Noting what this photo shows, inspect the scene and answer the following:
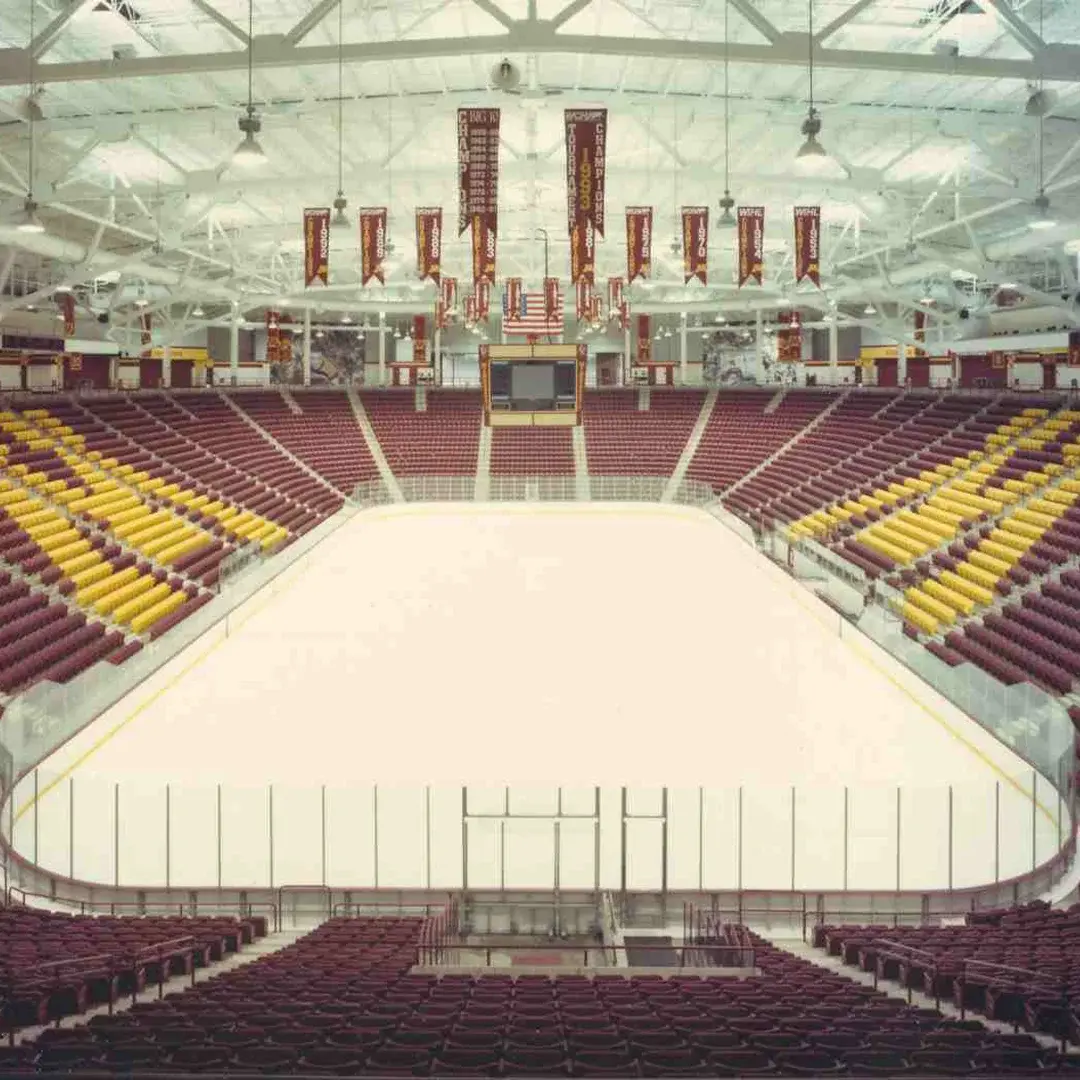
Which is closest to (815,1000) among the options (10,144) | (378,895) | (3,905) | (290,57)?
(378,895)

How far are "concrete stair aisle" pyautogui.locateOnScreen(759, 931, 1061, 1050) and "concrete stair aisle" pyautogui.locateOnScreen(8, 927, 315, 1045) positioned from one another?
4598 millimetres

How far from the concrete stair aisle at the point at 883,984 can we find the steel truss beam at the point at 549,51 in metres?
10.1

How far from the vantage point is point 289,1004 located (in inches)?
267

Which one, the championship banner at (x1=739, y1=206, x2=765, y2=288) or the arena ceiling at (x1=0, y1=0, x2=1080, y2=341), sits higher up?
the arena ceiling at (x1=0, y1=0, x2=1080, y2=341)

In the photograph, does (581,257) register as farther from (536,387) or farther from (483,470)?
(483,470)

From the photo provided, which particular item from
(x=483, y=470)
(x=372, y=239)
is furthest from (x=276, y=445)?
(x=372, y=239)

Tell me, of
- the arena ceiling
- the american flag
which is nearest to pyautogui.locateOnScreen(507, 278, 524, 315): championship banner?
the american flag

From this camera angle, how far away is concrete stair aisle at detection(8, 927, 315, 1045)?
22.7ft

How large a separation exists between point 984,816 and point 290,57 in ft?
39.8

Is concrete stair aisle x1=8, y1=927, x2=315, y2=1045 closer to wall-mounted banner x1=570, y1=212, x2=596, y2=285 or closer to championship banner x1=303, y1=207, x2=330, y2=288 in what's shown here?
wall-mounted banner x1=570, y1=212, x2=596, y2=285

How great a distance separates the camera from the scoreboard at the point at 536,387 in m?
42.2

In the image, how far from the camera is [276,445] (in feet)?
146

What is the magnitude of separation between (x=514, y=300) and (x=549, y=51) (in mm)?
25233

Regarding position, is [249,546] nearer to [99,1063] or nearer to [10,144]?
[10,144]
